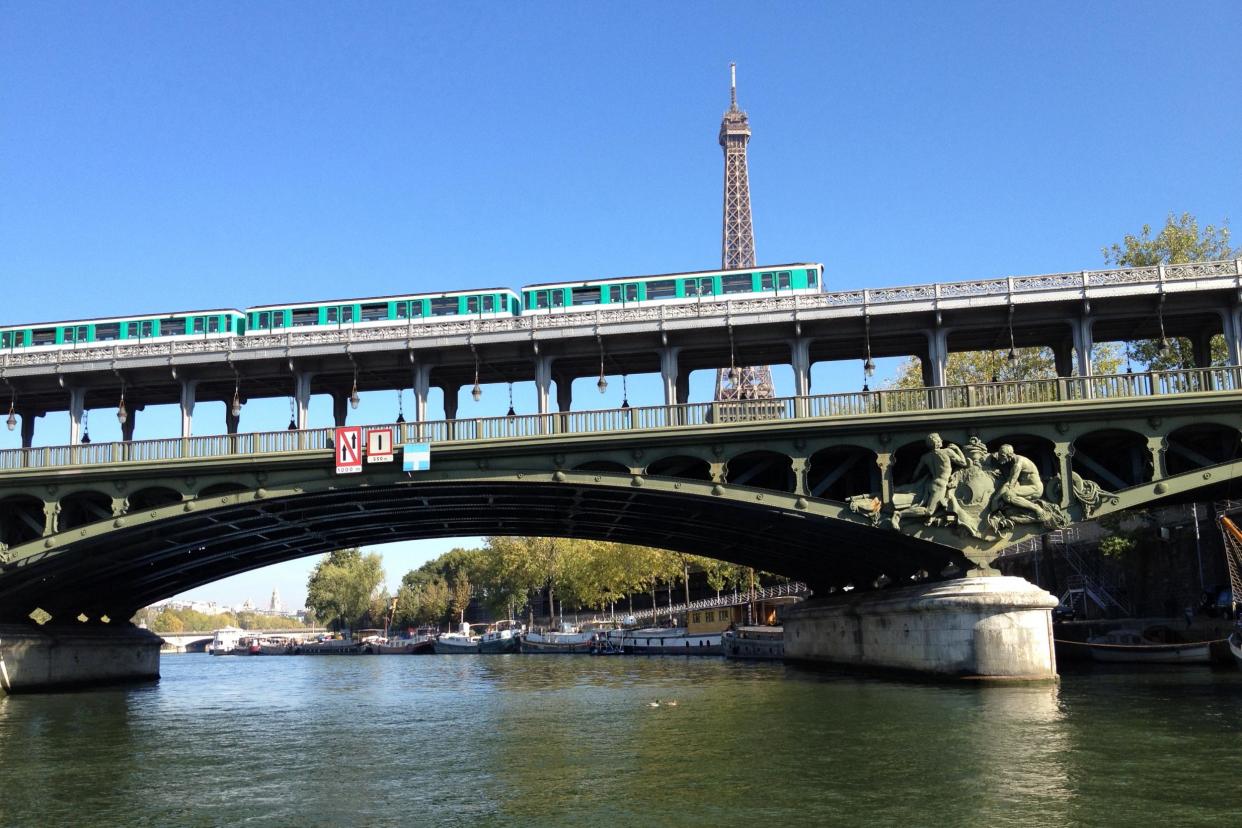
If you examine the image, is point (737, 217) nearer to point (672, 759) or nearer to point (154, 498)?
point (154, 498)

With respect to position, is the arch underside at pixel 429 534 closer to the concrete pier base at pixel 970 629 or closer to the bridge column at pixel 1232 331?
the concrete pier base at pixel 970 629

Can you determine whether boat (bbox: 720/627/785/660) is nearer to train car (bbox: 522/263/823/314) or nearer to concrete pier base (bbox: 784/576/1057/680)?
concrete pier base (bbox: 784/576/1057/680)

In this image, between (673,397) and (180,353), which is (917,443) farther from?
(180,353)

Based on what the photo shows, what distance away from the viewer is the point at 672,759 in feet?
99.7

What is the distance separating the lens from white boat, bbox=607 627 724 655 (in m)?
102

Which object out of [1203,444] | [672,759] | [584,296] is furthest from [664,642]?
[672,759]

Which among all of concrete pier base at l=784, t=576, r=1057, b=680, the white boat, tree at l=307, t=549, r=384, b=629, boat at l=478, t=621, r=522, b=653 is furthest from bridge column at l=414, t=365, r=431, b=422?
tree at l=307, t=549, r=384, b=629

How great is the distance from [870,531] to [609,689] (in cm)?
1721

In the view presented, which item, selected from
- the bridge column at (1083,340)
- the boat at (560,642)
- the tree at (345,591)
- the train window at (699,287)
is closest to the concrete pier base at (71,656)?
the train window at (699,287)

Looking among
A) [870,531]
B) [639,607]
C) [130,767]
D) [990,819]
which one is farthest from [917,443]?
[639,607]

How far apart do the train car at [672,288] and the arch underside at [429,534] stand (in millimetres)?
10087

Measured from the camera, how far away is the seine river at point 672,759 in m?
23.1

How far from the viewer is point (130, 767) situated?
105 ft

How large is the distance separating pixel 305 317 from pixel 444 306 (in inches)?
302
